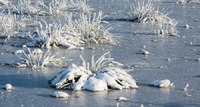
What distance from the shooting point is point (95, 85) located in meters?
7.32

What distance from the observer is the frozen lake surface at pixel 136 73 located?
678cm

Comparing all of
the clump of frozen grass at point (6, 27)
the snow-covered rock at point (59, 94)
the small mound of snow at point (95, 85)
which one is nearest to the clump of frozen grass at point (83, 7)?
the clump of frozen grass at point (6, 27)

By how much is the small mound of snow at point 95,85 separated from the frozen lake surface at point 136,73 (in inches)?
4.8

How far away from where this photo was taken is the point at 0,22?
12.8 metres

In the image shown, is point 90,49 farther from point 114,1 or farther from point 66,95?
point 114,1

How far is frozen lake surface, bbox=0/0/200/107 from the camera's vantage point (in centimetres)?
678

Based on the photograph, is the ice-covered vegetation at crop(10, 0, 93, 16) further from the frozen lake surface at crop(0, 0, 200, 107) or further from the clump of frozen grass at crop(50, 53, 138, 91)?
the clump of frozen grass at crop(50, 53, 138, 91)

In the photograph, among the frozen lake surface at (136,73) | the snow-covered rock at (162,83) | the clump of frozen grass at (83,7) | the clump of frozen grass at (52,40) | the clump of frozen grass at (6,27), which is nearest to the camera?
the frozen lake surface at (136,73)

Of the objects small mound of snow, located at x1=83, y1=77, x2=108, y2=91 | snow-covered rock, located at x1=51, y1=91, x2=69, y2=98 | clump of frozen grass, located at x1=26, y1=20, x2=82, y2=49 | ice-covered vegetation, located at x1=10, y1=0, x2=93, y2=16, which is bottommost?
snow-covered rock, located at x1=51, y1=91, x2=69, y2=98

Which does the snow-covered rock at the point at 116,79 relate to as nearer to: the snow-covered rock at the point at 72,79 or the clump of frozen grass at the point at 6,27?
the snow-covered rock at the point at 72,79

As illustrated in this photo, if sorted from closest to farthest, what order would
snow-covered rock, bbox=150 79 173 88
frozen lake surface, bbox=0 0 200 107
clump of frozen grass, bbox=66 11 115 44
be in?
frozen lake surface, bbox=0 0 200 107 < snow-covered rock, bbox=150 79 173 88 < clump of frozen grass, bbox=66 11 115 44

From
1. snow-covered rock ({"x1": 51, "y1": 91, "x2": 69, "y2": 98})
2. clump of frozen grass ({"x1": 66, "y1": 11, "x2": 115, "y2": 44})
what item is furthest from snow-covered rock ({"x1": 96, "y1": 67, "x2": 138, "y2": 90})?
clump of frozen grass ({"x1": 66, "y1": 11, "x2": 115, "y2": 44})

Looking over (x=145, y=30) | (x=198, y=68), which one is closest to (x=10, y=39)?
(x=145, y=30)

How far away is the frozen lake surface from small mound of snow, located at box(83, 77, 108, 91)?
0.12 metres
